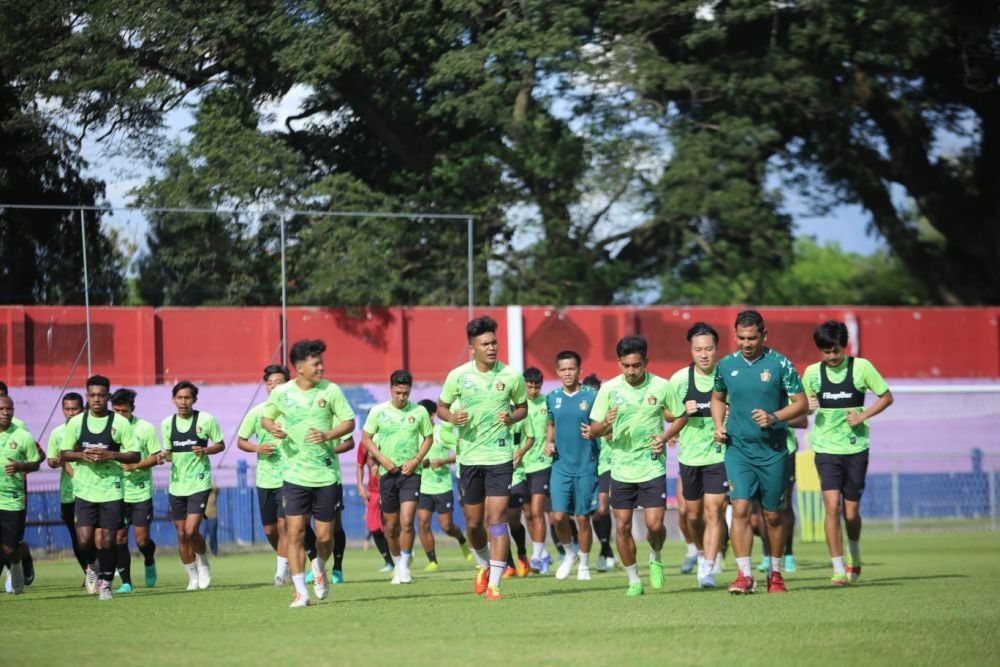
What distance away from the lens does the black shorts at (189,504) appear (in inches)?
643

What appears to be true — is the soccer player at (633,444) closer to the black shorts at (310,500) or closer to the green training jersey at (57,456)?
the black shorts at (310,500)

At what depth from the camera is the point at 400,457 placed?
654 inches

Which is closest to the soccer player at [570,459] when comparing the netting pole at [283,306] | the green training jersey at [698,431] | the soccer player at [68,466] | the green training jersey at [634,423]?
the green training jersey at [698,431]

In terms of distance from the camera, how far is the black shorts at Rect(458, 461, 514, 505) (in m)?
12.8

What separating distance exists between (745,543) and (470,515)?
2624 millimetres

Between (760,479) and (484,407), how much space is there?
8.29 ft

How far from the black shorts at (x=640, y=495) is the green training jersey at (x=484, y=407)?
3.59 feet

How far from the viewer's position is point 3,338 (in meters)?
23.6

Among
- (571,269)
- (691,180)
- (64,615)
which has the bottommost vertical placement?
(64,615)

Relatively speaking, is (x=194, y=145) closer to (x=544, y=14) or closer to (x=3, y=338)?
(x=3, y=338)

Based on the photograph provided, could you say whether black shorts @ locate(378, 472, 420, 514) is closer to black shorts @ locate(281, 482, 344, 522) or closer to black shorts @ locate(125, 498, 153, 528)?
black shorts @ locate(125, 498, 153, 528)

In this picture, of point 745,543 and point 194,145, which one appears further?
point 194,145

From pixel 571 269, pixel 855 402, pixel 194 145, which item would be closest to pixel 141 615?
pixel 855 402

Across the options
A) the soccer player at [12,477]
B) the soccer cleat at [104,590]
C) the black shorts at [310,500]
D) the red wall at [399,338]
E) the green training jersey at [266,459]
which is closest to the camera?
the black shorts at [310,500]
